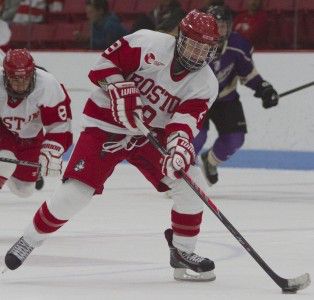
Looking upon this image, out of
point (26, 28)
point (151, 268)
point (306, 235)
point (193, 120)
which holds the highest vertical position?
point (193, 120)

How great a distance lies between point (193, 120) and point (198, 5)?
5790mm

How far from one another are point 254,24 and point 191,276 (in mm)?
5412

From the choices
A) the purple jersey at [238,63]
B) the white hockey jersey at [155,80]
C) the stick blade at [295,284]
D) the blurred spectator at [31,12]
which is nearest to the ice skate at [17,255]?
the white hockey jersey at [155,80]

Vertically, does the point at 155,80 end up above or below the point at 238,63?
above

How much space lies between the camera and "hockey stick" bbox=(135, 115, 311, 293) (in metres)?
3.82

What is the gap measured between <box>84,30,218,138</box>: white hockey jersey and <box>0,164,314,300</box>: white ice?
0.53 metres

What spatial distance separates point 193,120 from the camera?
407 centimetres

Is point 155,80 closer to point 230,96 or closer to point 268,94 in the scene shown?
point 268,94

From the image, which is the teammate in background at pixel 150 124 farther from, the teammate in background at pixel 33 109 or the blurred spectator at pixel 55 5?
the blurred spectator at pixel 55 5

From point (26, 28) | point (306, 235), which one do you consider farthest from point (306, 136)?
point (306, 235)

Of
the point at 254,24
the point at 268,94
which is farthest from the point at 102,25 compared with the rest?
the point at 268,94

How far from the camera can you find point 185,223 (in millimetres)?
4109

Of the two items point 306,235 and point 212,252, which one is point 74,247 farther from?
point 306,235

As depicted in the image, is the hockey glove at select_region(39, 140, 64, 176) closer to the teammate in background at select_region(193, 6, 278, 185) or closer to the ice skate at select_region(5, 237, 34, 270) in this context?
the ice skate at select_region(5, 237, 34, 270)
